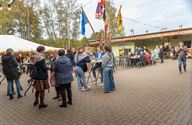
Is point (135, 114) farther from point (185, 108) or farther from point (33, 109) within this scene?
point (33, 109)

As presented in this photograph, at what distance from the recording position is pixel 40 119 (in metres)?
5.66

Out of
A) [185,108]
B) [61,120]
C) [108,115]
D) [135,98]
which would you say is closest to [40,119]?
[61,120]

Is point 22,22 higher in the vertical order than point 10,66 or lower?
higher

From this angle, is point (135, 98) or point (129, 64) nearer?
point (135, 98)

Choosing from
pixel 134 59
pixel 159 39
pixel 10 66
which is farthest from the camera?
pixel 159 39

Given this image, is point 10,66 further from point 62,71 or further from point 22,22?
point 22,22

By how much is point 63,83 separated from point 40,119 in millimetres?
1312

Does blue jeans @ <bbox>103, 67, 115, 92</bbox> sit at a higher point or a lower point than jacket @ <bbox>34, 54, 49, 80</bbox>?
lower

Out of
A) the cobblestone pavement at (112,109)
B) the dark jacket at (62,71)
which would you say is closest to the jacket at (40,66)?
the dark jacket at (62,71)

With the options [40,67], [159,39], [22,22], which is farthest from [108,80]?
[22,22]

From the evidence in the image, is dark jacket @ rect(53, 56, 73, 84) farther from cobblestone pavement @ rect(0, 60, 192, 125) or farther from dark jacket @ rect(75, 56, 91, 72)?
dark jacket @ rect(75, 56, 91, 72)

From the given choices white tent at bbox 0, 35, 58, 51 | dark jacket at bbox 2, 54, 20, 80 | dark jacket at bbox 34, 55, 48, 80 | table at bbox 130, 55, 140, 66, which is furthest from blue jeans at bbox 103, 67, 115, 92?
white tent at bbox 0, 35, 58, 51

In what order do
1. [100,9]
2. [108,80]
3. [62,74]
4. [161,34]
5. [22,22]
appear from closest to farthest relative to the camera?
1. [62,74]
2. [108,80]
3. [100,9]
4. [161,34]
5. [22,22]

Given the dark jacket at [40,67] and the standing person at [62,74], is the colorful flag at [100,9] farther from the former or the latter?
the dark jacket at [40,67]
